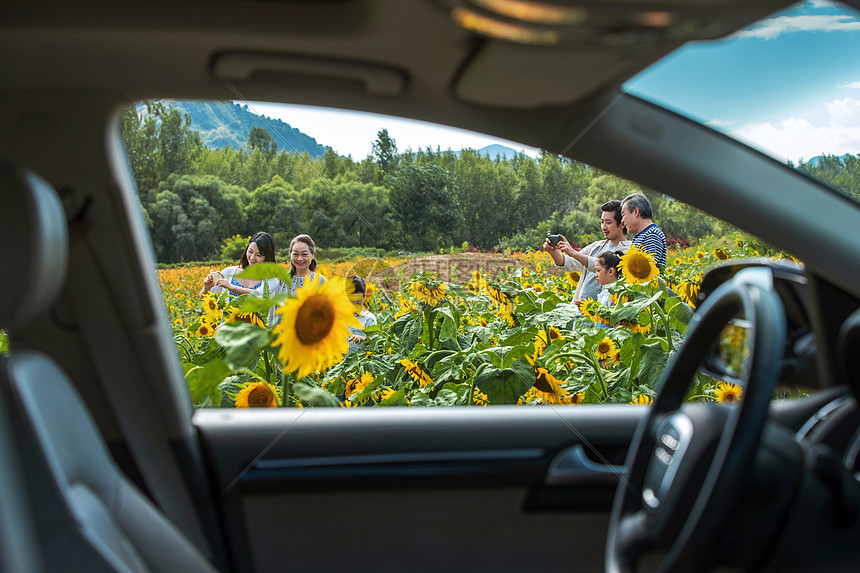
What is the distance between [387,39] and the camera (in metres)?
1.12

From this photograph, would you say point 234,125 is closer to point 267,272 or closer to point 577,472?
point 267,272

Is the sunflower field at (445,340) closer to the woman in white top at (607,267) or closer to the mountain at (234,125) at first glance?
the woman in white top at (607,267)

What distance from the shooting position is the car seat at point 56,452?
2.91ft

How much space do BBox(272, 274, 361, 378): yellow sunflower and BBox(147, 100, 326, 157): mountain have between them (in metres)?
0.32

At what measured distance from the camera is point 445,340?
1.82 metres

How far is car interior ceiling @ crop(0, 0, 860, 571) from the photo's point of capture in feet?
3.49

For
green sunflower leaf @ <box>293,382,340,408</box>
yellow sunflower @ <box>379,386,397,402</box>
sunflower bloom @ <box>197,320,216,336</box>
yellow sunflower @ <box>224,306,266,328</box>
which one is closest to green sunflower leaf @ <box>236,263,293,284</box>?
yellow sunflower @ <box>224,306,266,328</box>

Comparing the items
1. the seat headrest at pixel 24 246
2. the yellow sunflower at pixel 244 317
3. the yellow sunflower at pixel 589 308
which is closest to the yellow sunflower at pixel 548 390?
the yellow sunflower at pixel 589 308

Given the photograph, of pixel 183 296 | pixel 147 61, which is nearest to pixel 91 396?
pixel 183 296

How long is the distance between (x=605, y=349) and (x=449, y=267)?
53cm

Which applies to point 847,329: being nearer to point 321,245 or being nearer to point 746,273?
point 746,273

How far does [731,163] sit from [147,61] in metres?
1.19

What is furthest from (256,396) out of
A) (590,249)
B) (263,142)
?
(590,249)

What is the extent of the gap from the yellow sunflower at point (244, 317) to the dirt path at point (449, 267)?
0.32 meters
